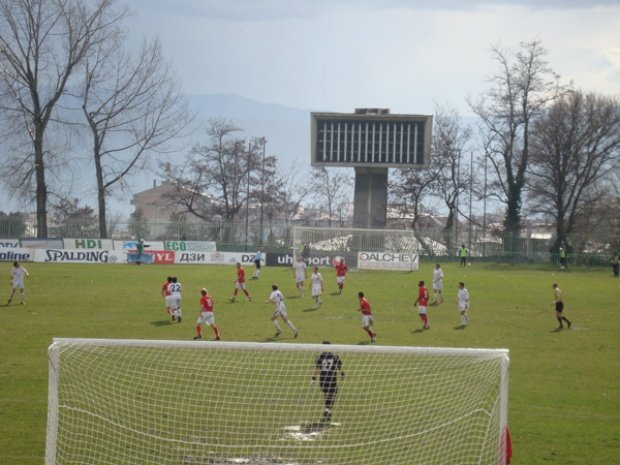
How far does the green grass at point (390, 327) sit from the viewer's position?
15.3m

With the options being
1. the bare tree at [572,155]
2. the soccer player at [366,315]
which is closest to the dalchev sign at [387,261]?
the bare tree at [572,155]

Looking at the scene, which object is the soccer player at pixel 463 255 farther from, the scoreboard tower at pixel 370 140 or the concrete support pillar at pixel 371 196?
the concrete support pillar at pixel 371 196

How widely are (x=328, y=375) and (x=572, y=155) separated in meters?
60.4

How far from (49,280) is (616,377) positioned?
28.1 m

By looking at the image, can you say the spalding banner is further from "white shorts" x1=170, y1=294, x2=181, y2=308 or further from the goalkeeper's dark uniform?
the goalkeeper's dark uniform

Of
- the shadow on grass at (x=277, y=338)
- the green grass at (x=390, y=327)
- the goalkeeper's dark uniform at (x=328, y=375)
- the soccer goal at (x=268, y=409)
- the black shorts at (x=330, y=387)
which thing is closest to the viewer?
the soccer goal at (x=268, y=409)

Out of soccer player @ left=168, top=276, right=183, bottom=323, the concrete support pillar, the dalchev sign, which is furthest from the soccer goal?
the concrete support pillar

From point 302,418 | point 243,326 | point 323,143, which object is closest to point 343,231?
point 323,143

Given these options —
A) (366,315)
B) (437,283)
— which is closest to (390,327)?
(366,315)

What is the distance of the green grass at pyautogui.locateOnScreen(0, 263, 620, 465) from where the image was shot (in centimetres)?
1532

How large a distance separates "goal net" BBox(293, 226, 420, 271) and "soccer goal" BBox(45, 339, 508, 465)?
112ft

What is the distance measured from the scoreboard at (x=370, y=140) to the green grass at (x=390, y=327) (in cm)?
1507

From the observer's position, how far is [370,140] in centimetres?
6394

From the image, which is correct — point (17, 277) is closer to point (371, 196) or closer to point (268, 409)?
point (268, 409)
